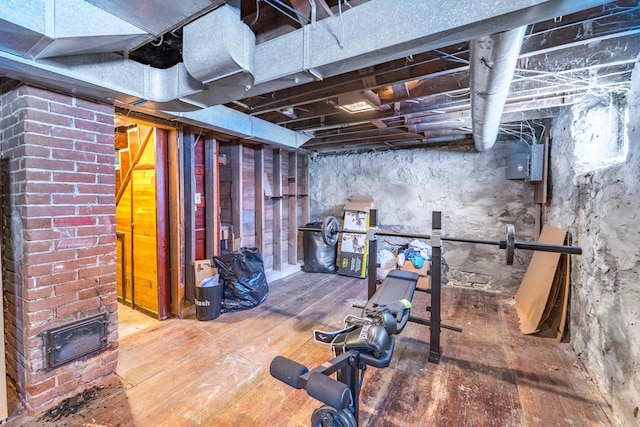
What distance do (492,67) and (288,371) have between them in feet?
5.31

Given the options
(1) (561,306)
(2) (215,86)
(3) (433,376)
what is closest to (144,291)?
(2) (215,86)

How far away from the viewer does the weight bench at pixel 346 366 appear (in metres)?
0.87

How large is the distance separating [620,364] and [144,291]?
12.8ft

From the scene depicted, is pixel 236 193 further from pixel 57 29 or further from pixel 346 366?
pixel 346 366

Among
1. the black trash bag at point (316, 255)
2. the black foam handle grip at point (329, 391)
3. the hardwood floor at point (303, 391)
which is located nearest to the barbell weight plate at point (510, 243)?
the hardwood floor at point (303, 391)

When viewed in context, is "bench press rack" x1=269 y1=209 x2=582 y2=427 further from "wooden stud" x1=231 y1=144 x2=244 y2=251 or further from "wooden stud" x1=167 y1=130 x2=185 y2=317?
"wooden stud" x1=231 y1=144 x2=244 y2=251

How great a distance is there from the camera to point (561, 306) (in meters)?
2.54

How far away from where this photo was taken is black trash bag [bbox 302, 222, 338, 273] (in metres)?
4.53

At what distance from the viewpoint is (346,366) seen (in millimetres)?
1119

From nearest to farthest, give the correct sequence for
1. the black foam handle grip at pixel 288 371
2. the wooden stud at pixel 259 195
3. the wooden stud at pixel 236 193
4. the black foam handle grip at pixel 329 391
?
the black foam handle grip at pixel 329 391 → the black foam handle grip at pixel 288 371 → the wooden stud at pixel 236 193 → the wooden stud at pixel 259 195

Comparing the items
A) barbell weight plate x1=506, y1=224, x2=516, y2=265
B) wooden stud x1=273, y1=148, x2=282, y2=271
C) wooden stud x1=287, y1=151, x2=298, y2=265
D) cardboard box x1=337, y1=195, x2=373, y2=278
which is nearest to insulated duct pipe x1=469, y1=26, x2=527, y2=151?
barbell weight plate x1=506, y1=224, x2=516, y2=265

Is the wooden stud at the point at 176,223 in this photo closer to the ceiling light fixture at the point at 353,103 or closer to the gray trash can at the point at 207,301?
the gray trash can at the point at 207,301

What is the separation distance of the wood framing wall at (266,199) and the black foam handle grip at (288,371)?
265 cm

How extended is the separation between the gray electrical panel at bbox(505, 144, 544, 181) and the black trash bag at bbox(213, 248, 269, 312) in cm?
324
